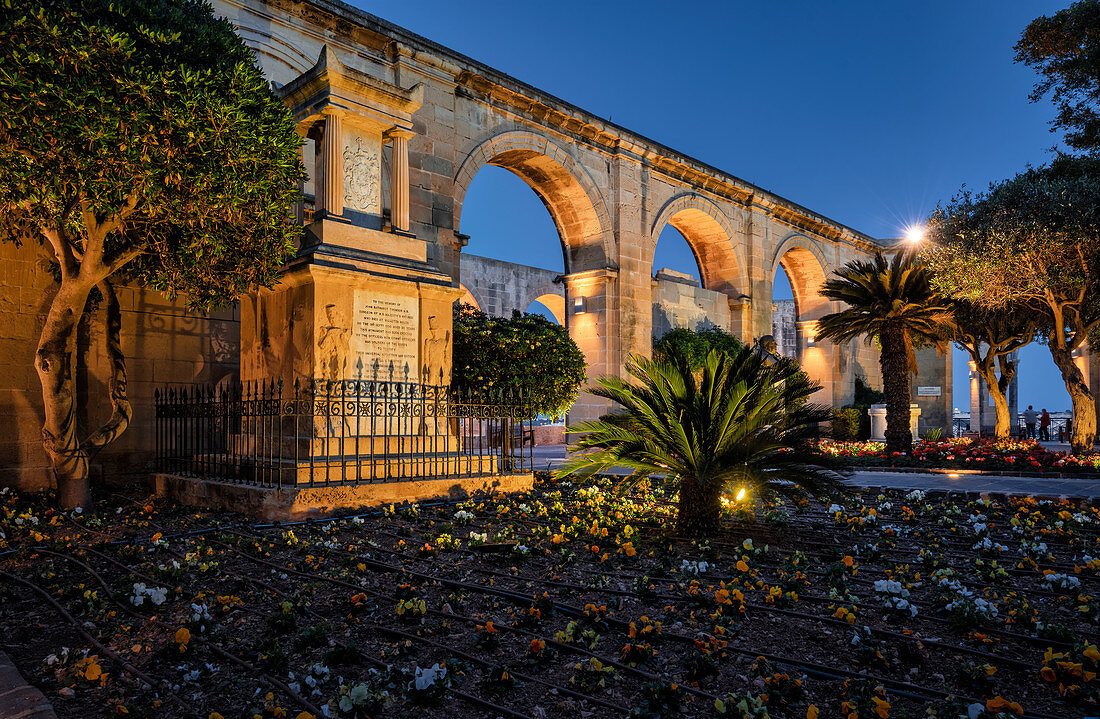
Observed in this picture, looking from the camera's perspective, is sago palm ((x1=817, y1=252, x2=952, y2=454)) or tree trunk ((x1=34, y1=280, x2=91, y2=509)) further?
sago palm ((x1=817, y1=252, x2=952, y2=454))

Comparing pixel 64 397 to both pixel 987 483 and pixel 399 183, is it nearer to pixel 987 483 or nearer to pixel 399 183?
pixel 399 183

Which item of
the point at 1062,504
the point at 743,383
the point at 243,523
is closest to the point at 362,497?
the point at 243,523

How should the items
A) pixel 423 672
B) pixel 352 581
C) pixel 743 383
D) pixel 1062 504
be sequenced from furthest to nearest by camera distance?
pixel 1062 504 < pixel 743 383 < pixel 352 581 < pixel 423 672

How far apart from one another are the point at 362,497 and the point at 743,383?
3.68m

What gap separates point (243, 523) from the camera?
5.80 m

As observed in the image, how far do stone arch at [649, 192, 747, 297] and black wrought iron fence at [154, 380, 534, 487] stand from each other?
1127cm

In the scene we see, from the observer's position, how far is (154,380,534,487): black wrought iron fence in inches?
249

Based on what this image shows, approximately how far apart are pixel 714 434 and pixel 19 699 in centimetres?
429

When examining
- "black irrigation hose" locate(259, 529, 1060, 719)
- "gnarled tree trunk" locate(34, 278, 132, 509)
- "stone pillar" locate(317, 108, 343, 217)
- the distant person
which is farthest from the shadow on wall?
the distant person

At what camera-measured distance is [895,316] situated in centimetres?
1358

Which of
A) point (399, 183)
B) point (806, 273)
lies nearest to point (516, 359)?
point (399, 183)

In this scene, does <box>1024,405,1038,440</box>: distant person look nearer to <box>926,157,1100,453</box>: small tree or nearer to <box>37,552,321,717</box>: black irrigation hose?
<box>926,157,1100,453</box>: small tree

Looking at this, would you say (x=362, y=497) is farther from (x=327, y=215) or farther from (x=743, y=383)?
(x=743, y=383)

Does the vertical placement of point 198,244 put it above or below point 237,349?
above
